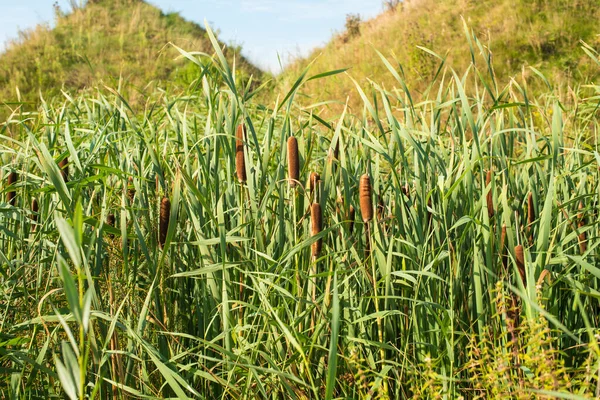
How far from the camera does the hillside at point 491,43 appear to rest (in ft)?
28.7

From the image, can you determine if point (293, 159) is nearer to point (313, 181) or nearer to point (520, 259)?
point (313, 181)

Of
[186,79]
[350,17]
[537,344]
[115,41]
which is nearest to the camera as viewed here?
A: [537,344]

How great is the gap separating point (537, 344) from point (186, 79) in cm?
871

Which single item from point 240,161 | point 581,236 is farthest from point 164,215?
point 581,236

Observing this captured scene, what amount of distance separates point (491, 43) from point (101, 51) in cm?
814

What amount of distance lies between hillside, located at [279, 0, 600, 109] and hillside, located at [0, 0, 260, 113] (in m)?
2.28

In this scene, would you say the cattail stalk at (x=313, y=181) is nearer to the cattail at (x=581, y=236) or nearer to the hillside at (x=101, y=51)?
the cattail at (x=581, y=236)

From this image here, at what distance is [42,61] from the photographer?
11.9m

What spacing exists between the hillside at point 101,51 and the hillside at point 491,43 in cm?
228

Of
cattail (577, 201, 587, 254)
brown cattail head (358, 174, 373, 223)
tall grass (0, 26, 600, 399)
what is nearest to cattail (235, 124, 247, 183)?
tall grass (0, 26, 600, 399)

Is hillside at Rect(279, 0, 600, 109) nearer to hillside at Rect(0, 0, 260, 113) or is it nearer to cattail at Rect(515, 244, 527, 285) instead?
hillside at Rect(0, 0, 260, 113)

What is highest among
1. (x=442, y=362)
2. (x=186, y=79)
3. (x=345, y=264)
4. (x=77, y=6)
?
(x=77, y=6)

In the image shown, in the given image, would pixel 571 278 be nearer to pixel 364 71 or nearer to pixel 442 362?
pixel 442 362

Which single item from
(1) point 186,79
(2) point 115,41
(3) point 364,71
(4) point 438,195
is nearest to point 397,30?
(3) point 364,71
